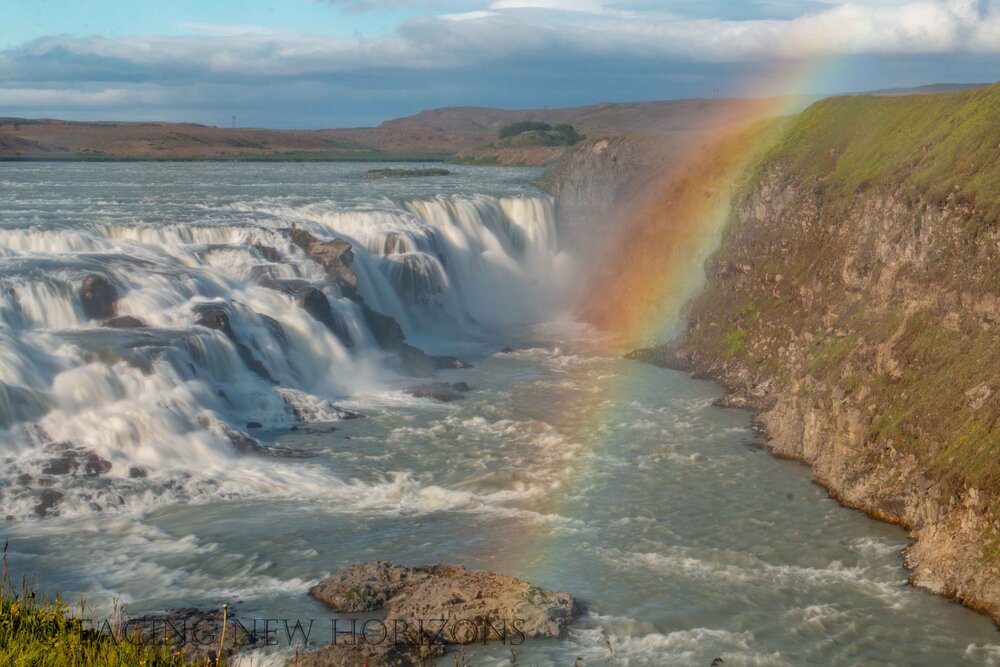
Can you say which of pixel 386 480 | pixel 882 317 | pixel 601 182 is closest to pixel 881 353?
pixel 882 317

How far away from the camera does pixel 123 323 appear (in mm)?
29672

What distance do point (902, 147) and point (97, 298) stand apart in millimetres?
22322

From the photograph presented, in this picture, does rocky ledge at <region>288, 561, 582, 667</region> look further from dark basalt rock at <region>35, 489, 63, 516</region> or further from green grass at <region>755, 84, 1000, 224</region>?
green grass at <region>755, 84, 1000, 224</region>

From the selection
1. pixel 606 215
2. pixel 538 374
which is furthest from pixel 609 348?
pixel 606 215

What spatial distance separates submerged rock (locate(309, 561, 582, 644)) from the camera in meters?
15.8

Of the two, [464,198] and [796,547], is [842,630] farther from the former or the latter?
[464,198]

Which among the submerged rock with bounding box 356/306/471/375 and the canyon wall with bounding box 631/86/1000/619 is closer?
the canyon wall with bounding box 631/86/1000/619

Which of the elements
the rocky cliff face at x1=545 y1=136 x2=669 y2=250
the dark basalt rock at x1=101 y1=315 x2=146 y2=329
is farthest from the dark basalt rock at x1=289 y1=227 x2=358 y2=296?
the rocky cliff face at x1=545 y1=136 x2=669 y2=250

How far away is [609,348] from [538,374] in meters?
4.79

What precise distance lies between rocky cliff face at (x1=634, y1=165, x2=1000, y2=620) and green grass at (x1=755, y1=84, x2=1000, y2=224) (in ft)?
1.36

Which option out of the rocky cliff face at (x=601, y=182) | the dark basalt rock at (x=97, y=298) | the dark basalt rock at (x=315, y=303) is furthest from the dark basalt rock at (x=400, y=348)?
the rocky cliff face at (x=601, y=182)

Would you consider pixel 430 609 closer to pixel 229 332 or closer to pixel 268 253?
pixel 229 332

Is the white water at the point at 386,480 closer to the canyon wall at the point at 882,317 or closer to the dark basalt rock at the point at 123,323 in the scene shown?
the dark basalt rock at the point at 123,323

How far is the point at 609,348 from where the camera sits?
1510 inches
